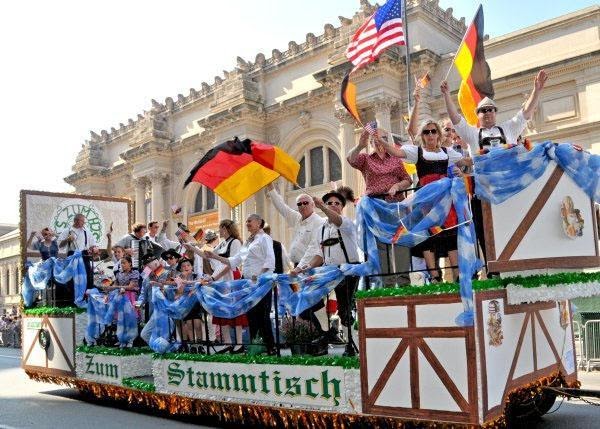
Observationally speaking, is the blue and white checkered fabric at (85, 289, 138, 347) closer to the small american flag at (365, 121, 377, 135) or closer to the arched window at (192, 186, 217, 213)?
the small american flag at (365, 121, 377, 135)

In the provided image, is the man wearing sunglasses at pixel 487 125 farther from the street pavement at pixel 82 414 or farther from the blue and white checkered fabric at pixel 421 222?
the street pavement at pixel 82 414

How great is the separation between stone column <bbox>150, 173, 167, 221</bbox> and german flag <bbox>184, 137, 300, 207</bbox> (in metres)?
33.0

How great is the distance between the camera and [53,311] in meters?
10.9

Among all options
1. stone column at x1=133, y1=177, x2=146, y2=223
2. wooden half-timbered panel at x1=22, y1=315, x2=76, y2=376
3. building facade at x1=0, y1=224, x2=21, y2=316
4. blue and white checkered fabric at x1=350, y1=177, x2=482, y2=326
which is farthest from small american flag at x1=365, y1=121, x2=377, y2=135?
building facade at x1=0, y1=224, x2=21, y2=316

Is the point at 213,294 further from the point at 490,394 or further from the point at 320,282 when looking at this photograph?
the point at 490,394

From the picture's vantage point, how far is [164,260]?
32.4 feet

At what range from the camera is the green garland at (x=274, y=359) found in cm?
612

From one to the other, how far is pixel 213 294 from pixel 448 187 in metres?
3.52

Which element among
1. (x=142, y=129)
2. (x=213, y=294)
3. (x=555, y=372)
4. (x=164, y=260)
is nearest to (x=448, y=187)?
(x=555, y=372)

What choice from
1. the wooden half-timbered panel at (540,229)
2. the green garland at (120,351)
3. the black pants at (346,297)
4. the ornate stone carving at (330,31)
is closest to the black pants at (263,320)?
the black pants at (346,297)

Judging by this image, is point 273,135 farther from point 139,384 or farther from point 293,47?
point 139,384

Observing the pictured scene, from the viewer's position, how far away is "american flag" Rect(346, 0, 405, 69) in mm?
11156

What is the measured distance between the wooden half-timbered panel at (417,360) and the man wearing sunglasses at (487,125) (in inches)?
73.0

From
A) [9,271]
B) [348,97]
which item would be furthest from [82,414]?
[9,271]
